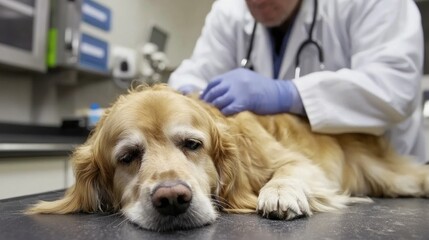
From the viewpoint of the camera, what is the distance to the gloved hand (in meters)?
1.39

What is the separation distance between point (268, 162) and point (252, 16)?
72 cm

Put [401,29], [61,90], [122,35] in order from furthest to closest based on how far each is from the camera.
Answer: [122,35]
[61,90]
[401,29]

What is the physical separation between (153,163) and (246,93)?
488mm

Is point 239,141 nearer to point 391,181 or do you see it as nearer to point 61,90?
point 391,181

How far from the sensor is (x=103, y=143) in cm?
114

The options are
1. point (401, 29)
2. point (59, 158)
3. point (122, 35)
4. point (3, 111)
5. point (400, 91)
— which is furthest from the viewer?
point (122, 35)

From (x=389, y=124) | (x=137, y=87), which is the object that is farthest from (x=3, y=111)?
(x=389, y=124)

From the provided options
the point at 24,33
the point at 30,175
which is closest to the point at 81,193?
the point at 30,175

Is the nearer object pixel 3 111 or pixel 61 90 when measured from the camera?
pixel 3 111

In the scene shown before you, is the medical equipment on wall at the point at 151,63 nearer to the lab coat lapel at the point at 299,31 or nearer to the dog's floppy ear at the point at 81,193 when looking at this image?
the lab coat lapel at the point at 299,31

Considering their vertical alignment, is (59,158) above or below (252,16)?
below

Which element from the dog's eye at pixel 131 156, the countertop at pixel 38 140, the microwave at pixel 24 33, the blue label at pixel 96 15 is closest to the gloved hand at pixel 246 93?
the dog's eye at pixel 131 156

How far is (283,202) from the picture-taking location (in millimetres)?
976

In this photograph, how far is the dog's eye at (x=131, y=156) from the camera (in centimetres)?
107
